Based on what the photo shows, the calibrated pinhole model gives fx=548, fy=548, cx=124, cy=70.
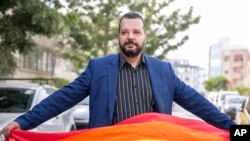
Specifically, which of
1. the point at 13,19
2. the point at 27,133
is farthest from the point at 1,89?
the point at 27,133

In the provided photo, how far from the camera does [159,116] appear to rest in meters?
4.27

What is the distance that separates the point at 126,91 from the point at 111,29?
2699cm

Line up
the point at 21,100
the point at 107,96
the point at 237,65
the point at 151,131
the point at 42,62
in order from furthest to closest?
the point at 237,65, the point at 42,62, the point at 21,100, the point at 107,96, the point at 151,131

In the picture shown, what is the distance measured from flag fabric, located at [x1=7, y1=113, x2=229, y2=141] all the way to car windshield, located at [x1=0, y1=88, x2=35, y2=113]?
459 cm

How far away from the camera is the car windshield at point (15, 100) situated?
8969 mm

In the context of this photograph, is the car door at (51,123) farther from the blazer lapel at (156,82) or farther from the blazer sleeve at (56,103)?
the blazer lapel at (156,82)

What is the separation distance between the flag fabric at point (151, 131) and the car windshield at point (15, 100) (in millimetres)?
4588

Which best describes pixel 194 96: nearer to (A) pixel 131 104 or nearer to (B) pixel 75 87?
(A) pixel 131 104

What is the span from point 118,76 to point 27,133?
2.91ft

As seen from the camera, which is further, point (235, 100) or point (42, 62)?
point (42, 62)

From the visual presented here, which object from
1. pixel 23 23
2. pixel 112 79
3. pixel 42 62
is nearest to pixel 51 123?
pixel 23 23

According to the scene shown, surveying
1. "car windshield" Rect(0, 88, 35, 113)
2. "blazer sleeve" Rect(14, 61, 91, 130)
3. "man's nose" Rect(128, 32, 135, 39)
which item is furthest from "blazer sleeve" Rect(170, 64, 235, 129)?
"car windshield" Rect(0, 88, 35, 113)

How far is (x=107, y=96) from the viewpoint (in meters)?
4.32

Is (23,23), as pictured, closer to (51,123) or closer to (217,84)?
(51,123)
